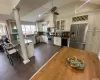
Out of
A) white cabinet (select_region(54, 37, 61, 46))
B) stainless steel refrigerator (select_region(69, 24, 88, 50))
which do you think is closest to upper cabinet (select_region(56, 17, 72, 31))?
white cabinet (select_region(54, 37, 61, 46))

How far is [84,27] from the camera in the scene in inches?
121

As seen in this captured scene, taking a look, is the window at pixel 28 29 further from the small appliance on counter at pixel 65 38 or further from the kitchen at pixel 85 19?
the small appliance on counter at pixel 65 38

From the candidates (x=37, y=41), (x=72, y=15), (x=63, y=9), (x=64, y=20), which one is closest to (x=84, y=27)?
(x=72, y=15)

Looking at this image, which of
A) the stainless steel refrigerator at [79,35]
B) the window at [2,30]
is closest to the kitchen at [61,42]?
the stainless steel refrigerator at [79,35]

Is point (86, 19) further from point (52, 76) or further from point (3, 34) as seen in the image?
point (3, 34)

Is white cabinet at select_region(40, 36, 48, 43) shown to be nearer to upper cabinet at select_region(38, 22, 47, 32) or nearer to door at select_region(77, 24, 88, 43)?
upper cabinet at select_region(38, 22, 47, 32)

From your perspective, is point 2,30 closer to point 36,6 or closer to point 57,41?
point 36,6

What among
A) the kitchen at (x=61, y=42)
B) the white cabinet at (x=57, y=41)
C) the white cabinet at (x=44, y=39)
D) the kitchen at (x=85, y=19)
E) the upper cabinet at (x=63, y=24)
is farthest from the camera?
the white cabinet at (x=44, y=39)

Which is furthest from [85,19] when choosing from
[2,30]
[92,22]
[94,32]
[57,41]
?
[2,30]

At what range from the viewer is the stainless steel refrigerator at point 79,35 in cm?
312

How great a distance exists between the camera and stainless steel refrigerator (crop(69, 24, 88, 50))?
10.2 feet

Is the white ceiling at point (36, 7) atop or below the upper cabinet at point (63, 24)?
atop

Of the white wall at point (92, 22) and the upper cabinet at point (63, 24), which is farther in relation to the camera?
the upper cabinet at point (63, 24)

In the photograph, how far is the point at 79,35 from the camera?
3.28 metres
